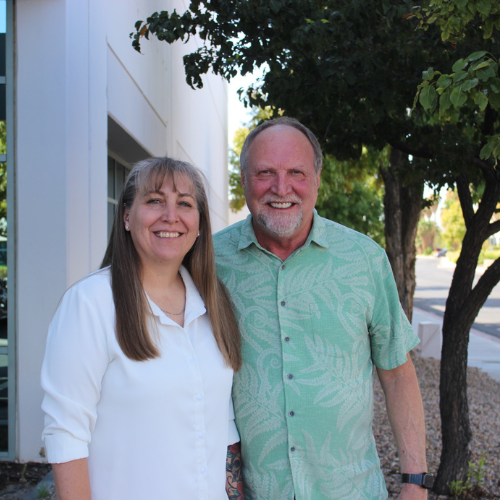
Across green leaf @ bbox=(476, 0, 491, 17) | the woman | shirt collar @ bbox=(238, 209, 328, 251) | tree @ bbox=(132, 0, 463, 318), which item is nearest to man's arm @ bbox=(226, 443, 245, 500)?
the woman

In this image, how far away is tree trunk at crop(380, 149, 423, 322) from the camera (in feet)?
26.8

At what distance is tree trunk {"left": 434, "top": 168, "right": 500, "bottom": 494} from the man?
6.09 ft

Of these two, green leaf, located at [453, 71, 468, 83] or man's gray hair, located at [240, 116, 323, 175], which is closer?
green leaf, located at [453, 71, 468, 83]

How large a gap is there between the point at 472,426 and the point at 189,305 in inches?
197

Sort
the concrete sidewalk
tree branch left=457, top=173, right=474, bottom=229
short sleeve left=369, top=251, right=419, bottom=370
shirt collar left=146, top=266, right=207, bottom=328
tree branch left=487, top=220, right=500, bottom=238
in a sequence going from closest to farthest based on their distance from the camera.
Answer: shirt collar left=146, top=266, right=207, bottom=328
short sleeve left=369, top=251, right=419, bottom=370
tree branch left=487, top=220, right=500, bottom=238
tree branch left=457, top=173, right=474, bottom=229
the concrete sidewalk

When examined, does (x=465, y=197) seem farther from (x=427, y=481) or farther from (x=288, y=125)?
(x=427, y=481)

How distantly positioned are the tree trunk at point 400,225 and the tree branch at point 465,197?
376cm

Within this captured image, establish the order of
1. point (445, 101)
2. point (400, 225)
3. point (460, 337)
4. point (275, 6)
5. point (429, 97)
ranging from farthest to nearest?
1. point (400, 225)
2. point (460, 337)
3. point (275, 6)
4. point (429, 97)
5. point (445, 101)

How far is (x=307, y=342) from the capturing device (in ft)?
7.07

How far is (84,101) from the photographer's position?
14.2 ft

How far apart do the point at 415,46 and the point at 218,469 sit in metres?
3.01

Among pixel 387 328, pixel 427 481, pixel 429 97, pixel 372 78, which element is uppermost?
pixel 372 78

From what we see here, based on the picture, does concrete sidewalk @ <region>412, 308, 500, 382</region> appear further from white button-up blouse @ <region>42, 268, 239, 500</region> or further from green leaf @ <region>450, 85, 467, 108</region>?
white button-up blouse @ <region>42, 268, 239, 500</region>

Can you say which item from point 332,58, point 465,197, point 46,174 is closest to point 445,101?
point 332,58
